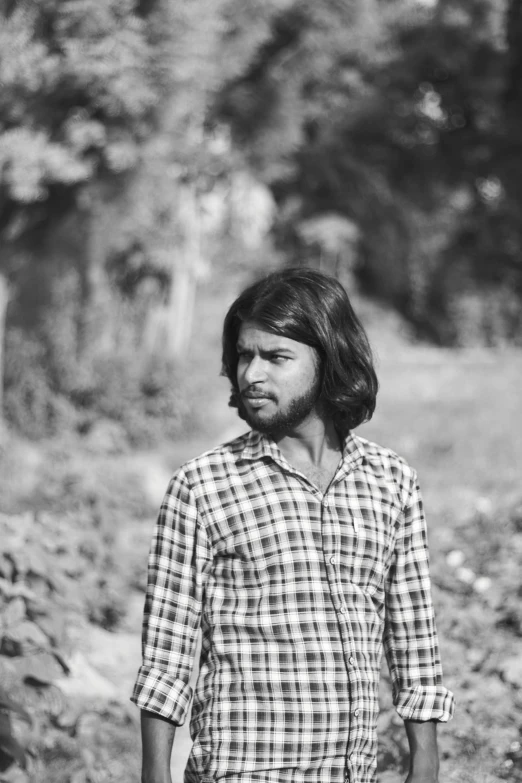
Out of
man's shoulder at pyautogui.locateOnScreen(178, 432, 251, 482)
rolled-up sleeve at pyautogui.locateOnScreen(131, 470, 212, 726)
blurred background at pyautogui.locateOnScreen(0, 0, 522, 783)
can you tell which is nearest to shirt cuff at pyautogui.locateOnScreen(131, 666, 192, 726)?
rolled-up sleeve at pyautogui.locateOnScreen(131, 470, 212, 726)

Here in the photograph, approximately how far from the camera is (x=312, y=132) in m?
18.8

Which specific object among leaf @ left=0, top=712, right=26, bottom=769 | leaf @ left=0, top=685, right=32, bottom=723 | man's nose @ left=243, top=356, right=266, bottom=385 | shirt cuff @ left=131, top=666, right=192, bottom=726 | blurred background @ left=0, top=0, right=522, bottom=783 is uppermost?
blurred background @ left=0, top=0, right=522, bottom=783

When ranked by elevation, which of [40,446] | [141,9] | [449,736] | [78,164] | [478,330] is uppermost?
[478,330]

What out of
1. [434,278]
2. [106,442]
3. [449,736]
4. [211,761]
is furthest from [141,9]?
[434,278]

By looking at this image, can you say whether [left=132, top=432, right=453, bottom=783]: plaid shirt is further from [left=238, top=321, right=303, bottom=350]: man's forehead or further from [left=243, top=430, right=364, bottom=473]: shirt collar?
[left=238, top=321, right=303, bottom=350]: man's forehead

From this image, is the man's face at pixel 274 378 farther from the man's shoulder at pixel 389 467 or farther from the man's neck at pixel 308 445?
the man's shoulder at pixel 389 467

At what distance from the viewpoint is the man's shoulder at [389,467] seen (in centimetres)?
204

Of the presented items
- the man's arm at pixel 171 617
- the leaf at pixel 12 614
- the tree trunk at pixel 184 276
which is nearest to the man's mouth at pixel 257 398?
the man's arm at pixel 171 617

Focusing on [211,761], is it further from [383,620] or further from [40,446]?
[40,446]

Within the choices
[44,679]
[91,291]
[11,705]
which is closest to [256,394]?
[11,705]

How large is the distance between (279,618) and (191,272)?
10868 millimetres

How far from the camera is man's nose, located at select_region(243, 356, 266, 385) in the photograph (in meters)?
1.93

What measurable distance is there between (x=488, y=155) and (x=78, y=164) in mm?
14478

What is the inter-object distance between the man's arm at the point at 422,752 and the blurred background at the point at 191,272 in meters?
0.88
